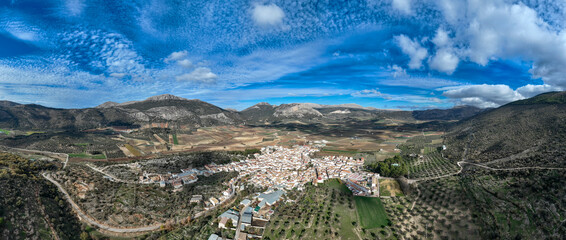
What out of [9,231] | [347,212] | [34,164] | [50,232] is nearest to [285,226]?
[347,212]

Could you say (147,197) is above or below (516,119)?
below

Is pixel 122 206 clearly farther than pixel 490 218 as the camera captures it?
Yes

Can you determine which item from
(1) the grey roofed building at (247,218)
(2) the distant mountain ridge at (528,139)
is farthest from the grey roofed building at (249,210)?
(2) the distant mountain ridge at (528,139)

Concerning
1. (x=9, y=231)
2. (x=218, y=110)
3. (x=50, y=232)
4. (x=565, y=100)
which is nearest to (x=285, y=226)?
(x=50, y=232)

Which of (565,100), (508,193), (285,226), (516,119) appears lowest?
(285,226)

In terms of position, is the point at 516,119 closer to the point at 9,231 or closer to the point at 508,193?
the point at 508,193

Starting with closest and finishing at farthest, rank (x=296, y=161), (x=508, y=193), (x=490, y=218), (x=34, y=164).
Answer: (x=490, y=218), (x=508, y=193), (x=34, y=164), (x=296, y=161)

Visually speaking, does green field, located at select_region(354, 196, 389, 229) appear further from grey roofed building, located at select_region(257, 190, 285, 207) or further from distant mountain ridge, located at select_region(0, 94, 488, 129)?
distant mountain ridge, located at select_region(0, 94, 488, 129)

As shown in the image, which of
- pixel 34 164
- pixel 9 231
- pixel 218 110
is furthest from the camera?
pixel 218 110

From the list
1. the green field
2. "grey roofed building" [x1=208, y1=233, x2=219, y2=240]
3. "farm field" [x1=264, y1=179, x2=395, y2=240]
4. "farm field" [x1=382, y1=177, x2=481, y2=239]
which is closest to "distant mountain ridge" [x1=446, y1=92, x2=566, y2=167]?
"farm field" [x1=382, y1=177, x2=481, y2=239]

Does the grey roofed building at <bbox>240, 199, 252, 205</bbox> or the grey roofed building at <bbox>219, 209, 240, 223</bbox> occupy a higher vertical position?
the grey roofed building at <bbox>240, 199, 252, 205</bbox>
